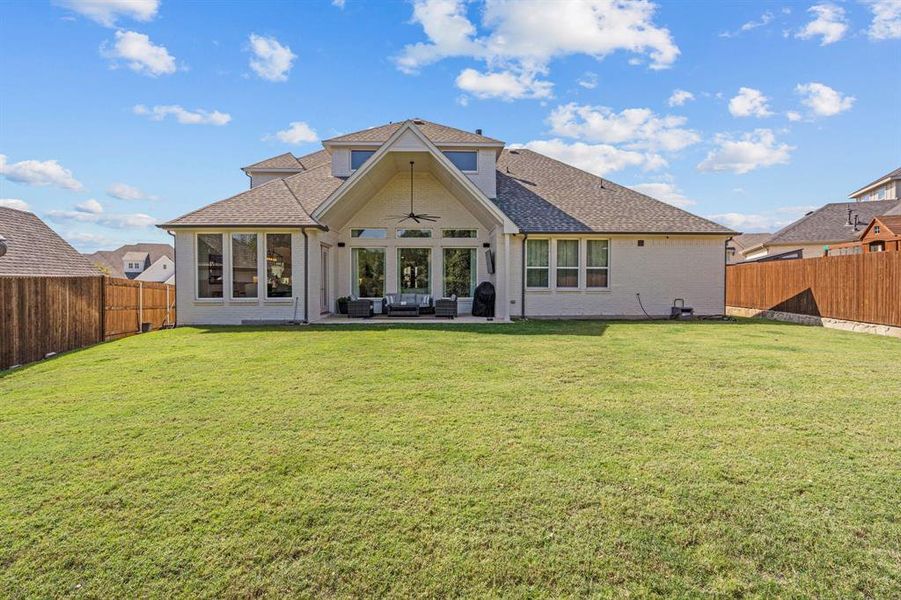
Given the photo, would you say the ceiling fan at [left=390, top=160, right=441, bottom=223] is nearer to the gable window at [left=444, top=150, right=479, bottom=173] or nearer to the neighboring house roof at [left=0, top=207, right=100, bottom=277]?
the gable window at [left=444, top=150, right=479, bottom=173]

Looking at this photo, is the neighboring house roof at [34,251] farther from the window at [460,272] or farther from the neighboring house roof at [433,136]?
the window at [460,272]

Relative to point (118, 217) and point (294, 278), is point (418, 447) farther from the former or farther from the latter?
point (118, 217)

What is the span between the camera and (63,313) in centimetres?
1041

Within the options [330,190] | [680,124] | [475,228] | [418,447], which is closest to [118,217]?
[330,190]

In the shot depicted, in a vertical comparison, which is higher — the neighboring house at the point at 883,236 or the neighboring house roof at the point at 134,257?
the neighboring house roof at the point at 134,257

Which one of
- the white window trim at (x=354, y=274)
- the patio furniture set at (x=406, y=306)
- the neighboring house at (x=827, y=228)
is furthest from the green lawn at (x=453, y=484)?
the neighboring house at (x=827, y=228)

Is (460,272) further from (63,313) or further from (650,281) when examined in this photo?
(63,313)

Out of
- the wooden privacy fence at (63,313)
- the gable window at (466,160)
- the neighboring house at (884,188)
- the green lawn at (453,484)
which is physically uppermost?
the neighboring house at (884,188)

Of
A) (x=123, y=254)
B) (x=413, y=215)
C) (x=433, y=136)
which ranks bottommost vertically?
(x=413, y=215)

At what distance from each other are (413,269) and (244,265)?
5.73 meters

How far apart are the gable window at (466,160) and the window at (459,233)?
2.37 meters

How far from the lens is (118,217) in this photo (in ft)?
188

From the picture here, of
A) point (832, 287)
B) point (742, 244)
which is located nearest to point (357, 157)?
point (832, 287)

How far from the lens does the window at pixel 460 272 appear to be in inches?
668
